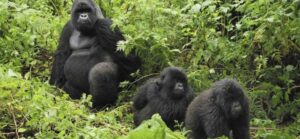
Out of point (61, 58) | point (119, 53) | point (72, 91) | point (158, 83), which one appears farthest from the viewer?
point (61, 58)

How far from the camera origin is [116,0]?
6531 mm

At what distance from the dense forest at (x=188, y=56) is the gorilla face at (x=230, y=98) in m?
0.34

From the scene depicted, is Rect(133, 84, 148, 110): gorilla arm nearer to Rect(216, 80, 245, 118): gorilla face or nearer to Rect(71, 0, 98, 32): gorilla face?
Rect(216, 80, 245, 118): gorilla face

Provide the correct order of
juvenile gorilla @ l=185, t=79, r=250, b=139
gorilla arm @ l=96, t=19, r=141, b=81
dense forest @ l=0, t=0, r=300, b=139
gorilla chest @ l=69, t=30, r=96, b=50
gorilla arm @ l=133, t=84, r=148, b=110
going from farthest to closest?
1. gorilla chest @ l=69, t=30, r=96, b=50
2. gorilla arm @ l=96, t=19, r=141, b=81
3. gorilla arm @ l=133, t=84, r=148, b=110
4. dense forest @ l=0, t=0, r=300, b=139
5. juvenile gorilla @ l=185, t=79, r=250, b=139

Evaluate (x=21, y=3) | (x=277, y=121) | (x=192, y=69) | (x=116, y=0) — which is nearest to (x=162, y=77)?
(x=192, y=69)

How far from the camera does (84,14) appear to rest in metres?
5.98

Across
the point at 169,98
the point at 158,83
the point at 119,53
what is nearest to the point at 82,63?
the point at 119,53

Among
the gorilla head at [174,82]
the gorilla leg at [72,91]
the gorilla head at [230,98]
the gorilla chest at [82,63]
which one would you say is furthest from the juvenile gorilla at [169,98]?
the gorilla leg at [72,91]

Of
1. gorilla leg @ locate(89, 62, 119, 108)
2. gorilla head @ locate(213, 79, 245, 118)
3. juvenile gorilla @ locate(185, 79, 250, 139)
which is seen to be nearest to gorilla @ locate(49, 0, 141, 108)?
gorilla leg @ locate(89, 62, 119, 108)

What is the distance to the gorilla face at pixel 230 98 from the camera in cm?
441

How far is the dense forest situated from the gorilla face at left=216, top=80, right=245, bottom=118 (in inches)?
13.4

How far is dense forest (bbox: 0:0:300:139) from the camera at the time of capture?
459cm

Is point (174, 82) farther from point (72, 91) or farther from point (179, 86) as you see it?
point (72, 91)

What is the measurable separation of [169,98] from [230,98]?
0.69 meters
